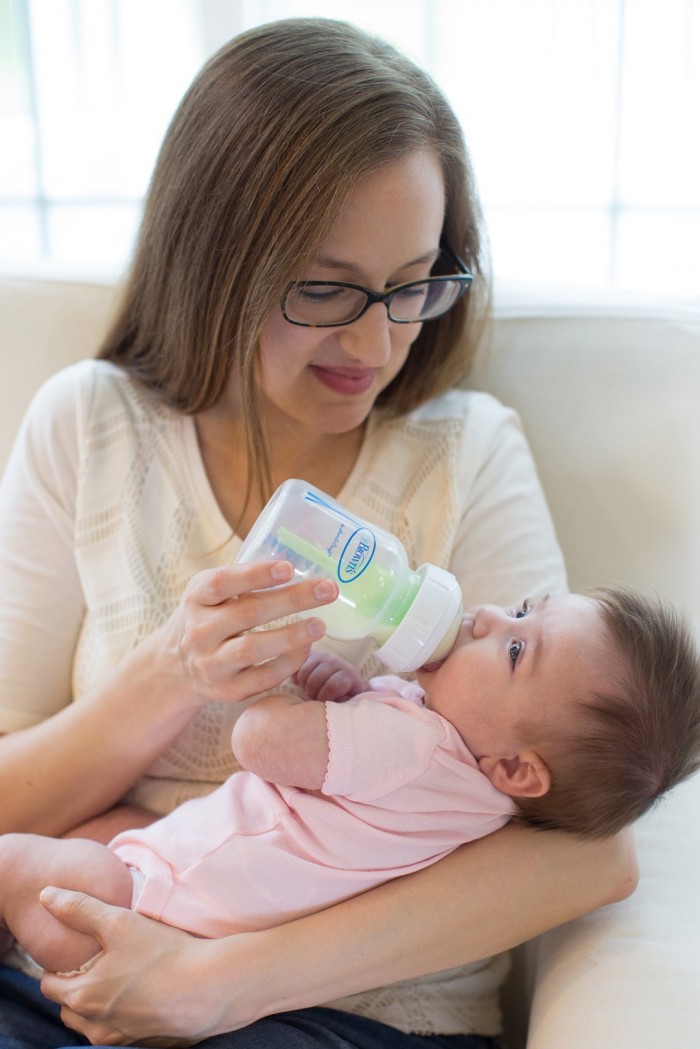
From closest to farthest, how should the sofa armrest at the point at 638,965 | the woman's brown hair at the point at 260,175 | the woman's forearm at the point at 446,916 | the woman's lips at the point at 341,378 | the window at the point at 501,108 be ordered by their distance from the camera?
the sofa armrest at the point at 638,965, the woman's forearm at the point at 446,916, the woman's brown hair at the point at 260,175, the woman's lips at the point at 341,378, the window at the point at 501,108

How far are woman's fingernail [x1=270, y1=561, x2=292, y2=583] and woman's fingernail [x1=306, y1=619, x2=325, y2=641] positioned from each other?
7 cm

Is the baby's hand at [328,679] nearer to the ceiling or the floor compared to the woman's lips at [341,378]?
nearer to the floor

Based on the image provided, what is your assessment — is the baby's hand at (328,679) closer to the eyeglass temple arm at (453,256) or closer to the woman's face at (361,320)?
the woman's face at (361,320)

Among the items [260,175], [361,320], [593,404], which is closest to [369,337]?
[361,320]

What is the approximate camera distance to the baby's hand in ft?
4.12

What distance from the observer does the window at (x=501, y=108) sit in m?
2.93

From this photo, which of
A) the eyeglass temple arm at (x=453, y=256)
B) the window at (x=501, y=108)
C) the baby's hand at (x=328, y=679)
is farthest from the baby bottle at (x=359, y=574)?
the window at (x=501, y=108)

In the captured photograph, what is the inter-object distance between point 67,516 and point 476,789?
0.68m

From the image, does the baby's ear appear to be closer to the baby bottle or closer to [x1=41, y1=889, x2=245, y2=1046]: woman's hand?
the baby bottle

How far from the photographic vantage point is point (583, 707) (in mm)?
1095

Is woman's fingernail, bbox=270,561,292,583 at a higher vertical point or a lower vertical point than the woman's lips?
lower

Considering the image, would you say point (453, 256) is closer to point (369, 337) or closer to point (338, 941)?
point (369, 337)

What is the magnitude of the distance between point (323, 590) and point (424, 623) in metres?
0.15

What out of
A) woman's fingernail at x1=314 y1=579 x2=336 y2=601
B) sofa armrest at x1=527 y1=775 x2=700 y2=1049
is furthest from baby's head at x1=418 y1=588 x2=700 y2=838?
woman's fingernail at x1=314 y1=579 x2=336 y2=601
